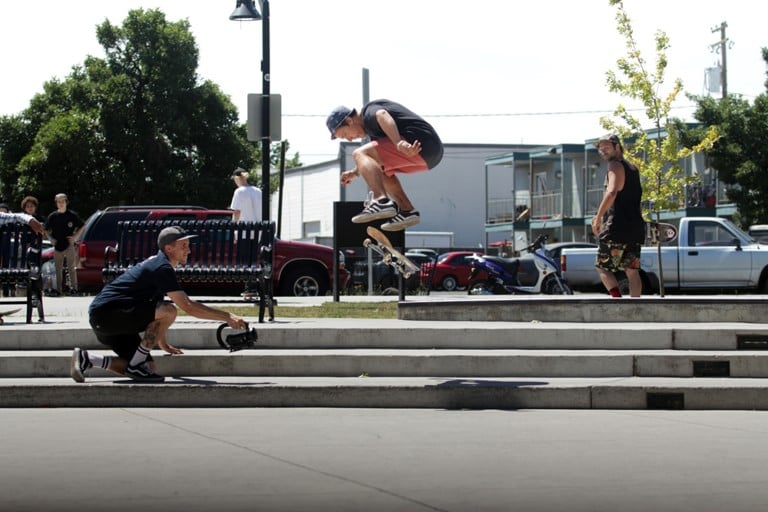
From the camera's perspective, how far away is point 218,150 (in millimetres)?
50125

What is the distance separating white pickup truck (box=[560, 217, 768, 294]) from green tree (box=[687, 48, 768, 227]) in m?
14.9

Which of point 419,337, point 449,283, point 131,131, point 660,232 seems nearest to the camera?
point 419,337

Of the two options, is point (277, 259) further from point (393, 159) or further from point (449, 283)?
point (449, 283)

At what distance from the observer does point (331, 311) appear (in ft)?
42.4

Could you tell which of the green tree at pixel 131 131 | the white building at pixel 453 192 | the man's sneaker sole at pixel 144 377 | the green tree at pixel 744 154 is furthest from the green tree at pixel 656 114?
the white building at pixel 453 192

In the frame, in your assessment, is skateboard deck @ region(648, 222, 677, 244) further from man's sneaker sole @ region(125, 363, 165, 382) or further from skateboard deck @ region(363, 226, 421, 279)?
man's sneaker sole @ region(125, 363, 165, 382)

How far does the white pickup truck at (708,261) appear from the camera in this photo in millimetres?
21953

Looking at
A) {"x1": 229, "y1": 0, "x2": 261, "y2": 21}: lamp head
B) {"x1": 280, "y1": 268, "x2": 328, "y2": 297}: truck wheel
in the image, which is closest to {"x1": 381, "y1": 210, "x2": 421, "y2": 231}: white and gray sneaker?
{"x1": 229, "y1": 0, "x2": 261, "y2": 21}: lamp head

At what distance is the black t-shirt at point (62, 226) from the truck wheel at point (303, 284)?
3576 millimetres

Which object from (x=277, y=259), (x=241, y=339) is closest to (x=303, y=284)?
(x=277, y=259)

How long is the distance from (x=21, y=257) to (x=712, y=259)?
47.1 feet

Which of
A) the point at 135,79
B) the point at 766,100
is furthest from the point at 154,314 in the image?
the point at 135,79

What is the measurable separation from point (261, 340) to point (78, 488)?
458cm

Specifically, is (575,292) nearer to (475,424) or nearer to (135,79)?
(475,424)
